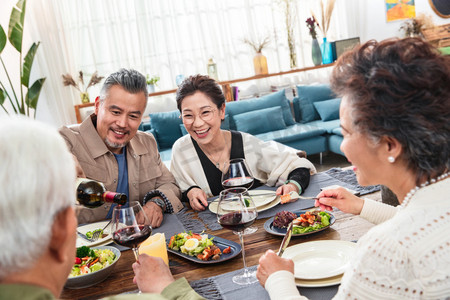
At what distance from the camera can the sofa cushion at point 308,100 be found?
Result: 6082 mm

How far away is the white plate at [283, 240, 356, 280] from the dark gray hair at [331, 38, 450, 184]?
0.36 metres

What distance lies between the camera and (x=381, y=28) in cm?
706

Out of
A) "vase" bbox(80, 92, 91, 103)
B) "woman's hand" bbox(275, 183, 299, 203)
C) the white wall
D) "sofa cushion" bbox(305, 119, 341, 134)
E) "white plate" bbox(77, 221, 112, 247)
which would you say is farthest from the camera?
the white wall

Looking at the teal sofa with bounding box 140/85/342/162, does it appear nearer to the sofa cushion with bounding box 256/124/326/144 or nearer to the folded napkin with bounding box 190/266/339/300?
the sofa cushion with bounding box 256/124/326/144

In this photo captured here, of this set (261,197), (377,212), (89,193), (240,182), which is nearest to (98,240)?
(89,193)

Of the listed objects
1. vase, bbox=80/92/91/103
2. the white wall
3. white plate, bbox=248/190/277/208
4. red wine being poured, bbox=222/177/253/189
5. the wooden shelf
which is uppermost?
the white wall

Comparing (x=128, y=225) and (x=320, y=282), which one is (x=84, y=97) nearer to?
(x=128, y=225)

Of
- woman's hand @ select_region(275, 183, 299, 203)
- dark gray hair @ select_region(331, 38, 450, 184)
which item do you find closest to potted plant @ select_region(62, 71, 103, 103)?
woman's hand @ select_region(275, 183, 299, 203)

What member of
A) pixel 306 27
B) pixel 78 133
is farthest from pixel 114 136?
pixel 306 27

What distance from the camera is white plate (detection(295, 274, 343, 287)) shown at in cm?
111

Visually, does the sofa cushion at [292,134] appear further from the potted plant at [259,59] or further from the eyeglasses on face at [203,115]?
the eyeglasses on face at [203,115]

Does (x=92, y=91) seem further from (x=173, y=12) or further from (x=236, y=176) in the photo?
(x=236, y=176)

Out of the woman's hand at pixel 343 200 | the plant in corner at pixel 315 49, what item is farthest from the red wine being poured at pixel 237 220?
the plant in corner at pixel 315 49

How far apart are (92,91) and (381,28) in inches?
189
